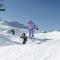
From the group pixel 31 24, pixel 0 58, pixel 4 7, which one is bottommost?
pixel 0 58

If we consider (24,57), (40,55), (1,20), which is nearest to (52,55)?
(40,55)

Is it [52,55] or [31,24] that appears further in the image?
[31,24]

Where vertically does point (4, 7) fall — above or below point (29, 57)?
above

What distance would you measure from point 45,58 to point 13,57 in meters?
1.11

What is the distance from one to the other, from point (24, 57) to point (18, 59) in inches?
12.3

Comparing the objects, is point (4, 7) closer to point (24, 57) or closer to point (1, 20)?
point (1, 20)

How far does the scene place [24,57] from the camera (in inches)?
281

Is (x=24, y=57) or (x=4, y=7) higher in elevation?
(x=4, y=7)

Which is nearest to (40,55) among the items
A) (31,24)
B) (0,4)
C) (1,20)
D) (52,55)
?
(52,55)

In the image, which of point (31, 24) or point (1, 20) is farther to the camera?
point (1, 20)

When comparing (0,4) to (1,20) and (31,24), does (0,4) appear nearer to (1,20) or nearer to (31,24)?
(1,20)

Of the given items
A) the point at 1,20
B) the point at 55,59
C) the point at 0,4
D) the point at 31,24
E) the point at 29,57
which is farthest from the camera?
the point at 1,20

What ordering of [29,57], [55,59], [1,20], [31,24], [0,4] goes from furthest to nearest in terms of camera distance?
[1,20], [0,4], [31,24], [29,57], [55,59]

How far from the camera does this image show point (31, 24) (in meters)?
18.2
